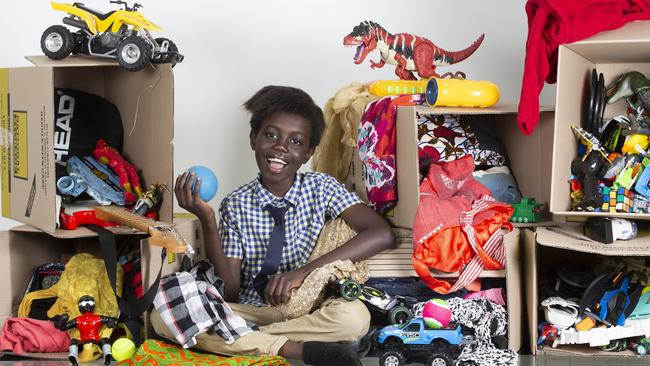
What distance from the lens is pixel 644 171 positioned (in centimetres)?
278

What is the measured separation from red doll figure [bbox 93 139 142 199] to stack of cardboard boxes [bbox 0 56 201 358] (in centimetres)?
4

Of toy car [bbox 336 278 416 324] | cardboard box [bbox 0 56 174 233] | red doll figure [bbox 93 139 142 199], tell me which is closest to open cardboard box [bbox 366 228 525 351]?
toy car [bbox 336 278 416 324]

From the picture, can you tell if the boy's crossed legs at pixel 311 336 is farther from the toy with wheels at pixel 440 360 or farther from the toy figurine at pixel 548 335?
the toy figurine at pixel 548 335

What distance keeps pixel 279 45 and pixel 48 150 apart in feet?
5.31

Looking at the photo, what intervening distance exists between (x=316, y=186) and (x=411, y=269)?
42 cm

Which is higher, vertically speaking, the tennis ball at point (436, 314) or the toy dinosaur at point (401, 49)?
the toy dinosaur at point (401, 49)

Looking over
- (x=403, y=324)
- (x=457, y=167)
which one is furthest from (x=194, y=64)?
(x=403, y=324)

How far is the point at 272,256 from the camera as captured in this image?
10.1 ft

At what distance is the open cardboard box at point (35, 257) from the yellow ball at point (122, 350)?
3.1 inches

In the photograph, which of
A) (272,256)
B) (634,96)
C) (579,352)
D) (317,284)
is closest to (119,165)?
(272,256)

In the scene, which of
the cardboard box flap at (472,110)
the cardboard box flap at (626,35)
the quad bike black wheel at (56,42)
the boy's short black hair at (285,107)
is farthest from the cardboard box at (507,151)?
the quad bike black wheel at (56,42)

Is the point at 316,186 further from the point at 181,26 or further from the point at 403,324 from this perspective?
the point at 181,26

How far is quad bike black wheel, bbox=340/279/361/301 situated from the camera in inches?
111

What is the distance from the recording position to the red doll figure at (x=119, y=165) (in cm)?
311
